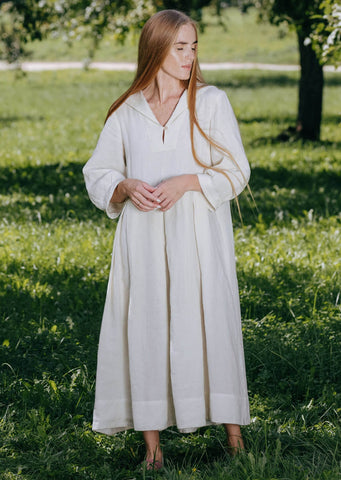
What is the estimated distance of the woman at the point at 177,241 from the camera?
3.18 m

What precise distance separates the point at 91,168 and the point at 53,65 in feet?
126

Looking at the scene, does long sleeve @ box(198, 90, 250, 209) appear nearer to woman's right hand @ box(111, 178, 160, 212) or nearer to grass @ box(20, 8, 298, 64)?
woman's right hand @ box(111, 178, 160, 212)

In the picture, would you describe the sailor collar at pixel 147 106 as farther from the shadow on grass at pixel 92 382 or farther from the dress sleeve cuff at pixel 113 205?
the shadow on grass at pixel 92 382

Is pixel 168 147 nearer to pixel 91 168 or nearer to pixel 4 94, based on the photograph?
pixel 91 168

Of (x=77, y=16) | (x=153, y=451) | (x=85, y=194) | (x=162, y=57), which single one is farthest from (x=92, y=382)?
(x=77, y=16)

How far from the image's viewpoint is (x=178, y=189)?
3.11 m

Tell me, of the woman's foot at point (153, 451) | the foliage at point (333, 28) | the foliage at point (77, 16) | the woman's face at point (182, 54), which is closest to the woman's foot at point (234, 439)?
the woman's foot at point (153, 451)

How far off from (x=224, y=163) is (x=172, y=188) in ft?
0.87

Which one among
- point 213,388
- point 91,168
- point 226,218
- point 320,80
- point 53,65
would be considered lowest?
point 53,65

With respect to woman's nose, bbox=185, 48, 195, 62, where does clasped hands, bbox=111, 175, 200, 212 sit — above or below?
below

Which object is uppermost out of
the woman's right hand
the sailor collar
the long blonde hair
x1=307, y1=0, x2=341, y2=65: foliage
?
the long blonde hair

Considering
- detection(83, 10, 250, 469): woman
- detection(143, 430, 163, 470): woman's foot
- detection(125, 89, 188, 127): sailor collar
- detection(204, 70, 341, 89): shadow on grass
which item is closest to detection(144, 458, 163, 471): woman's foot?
detection(143, 430, 163, 470): woman's foot

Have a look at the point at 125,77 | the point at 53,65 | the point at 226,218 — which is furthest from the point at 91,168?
the point at 53,65

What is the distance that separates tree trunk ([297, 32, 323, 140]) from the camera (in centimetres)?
1386
